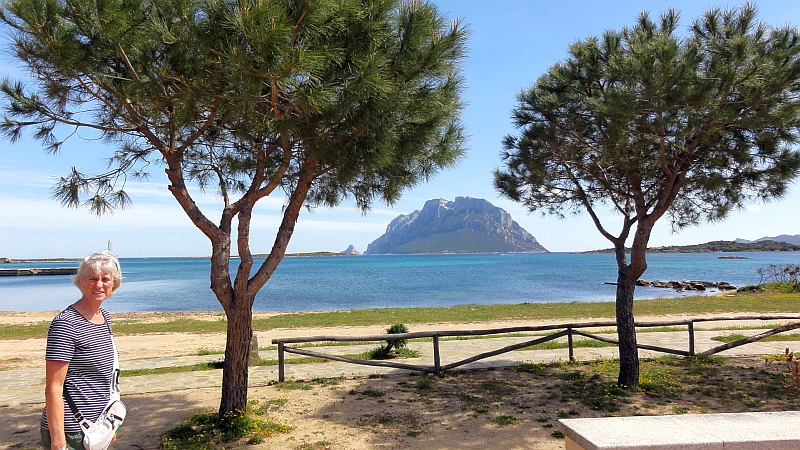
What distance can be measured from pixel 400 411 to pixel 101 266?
489 cm

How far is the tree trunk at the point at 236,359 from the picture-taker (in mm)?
6270

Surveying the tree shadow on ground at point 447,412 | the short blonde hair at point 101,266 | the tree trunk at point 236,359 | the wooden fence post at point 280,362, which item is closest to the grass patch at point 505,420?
the tree shadow on ground at point 447,412

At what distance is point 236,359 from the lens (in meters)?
6.32

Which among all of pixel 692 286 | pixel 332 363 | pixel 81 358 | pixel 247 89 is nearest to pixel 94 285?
pixel 81 358

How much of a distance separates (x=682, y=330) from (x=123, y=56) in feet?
50.5

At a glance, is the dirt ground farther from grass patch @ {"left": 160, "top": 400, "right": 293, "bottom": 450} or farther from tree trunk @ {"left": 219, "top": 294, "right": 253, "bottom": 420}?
tree trunk @ {"left": 219, "top": 294, "right": 253, "bottom": 420}

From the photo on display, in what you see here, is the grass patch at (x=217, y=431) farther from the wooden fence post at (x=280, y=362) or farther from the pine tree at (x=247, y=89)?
the wooden fence post at (x=280, y=362)

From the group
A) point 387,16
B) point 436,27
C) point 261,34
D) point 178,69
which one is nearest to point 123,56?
point 178,69

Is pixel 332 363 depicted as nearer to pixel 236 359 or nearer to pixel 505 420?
pixel 236 359

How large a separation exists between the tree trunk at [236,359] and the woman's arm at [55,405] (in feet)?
10.8

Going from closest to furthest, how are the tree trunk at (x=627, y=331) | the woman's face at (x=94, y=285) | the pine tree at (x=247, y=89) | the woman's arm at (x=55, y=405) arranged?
the woman's arm at (x=55, y=405) → the woman's face at (x=94, y=285) → the pine tree at (x=247, y=89) → the tree trunk at (x=627, y=331)

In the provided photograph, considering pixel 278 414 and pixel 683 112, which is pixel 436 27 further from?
pixel 278 414

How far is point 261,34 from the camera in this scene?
4.08 metres

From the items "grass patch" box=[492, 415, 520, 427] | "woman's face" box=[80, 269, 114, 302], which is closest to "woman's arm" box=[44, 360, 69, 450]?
"woman's face" box=[80, 269, 114, 302]
